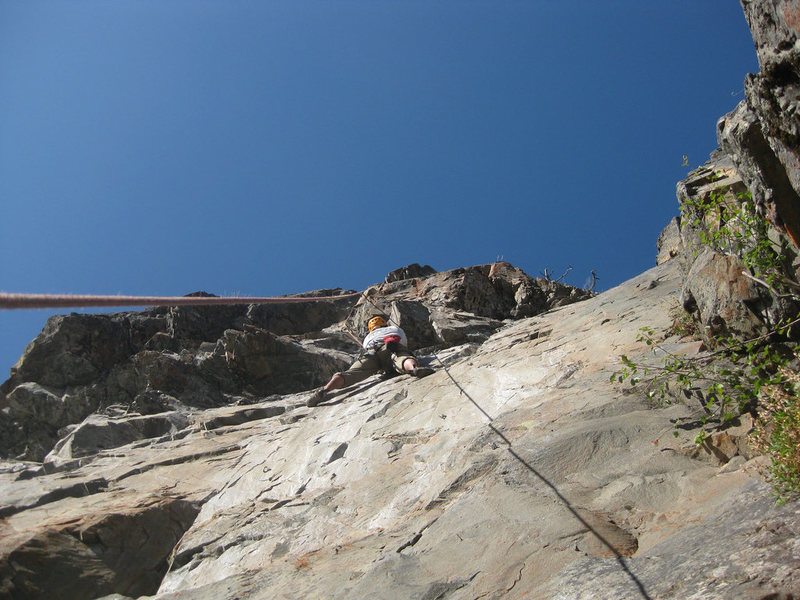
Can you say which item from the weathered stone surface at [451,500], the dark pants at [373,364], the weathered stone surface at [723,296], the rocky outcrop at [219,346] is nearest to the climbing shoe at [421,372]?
the weathered stone surface at [451,500]

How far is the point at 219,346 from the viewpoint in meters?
15.5

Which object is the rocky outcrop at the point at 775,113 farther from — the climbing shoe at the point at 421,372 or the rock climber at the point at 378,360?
the rock climber at the point at 378,360

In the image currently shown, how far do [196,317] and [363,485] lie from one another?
49.7 feet

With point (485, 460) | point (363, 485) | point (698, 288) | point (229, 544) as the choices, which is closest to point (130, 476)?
point (229, 544)

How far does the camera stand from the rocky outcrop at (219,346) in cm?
1420

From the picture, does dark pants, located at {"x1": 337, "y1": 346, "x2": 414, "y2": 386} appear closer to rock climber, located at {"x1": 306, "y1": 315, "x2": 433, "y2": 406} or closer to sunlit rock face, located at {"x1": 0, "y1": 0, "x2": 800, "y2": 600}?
rock climber, located at {"x1": 306, "y1": 315, "x2": 433, "y2": 406}

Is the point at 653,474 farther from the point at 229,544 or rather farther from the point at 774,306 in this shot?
the point at 229,544

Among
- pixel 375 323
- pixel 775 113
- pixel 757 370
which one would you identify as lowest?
pixel 757 370

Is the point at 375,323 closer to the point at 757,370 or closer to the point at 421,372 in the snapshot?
the point at 421,372

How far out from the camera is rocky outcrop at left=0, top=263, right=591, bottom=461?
559 inches

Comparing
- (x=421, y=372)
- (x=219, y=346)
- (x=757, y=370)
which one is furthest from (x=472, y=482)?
(x=219, y=346)

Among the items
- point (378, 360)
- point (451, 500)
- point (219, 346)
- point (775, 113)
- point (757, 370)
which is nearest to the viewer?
point (775, 113)

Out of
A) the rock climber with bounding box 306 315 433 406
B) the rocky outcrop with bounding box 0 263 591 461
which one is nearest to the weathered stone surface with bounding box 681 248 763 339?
the rock climber with bounding box 306 315 433 406

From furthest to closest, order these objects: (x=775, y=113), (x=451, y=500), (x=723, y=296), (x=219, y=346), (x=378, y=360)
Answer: (x=219, y=346) → (x=378, y=360) → (x=723, y=296) → (x=451, y=500) → (x=775, y=113)
